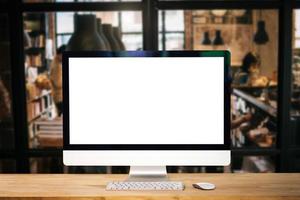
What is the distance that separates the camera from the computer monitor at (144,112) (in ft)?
6.24

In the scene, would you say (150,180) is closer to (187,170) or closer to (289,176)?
(289,176)

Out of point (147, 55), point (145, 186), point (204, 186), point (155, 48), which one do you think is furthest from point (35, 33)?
point (204, 186)

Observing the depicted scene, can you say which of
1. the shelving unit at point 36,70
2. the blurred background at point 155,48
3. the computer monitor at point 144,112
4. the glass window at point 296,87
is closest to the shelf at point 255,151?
the blurred background at point 155,48

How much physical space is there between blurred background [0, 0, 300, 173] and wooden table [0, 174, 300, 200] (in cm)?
80

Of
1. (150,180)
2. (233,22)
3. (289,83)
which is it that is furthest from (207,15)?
(150,180)

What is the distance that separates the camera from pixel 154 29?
2719 mm

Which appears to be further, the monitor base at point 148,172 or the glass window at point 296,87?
the glass window at point 296,87

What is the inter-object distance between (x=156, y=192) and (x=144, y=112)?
0.34 metres

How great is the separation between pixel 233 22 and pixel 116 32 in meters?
0.77

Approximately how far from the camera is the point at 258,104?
294 centimetres

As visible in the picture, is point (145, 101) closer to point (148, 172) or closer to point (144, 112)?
point (144, 112)

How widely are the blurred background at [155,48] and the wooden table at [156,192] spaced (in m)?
0.80

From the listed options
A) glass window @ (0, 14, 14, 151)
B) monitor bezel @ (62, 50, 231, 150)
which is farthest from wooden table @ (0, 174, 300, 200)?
glass window @ (0, 14, 14, 151)

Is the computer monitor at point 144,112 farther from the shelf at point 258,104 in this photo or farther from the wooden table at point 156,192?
the shelf at point 258,104
